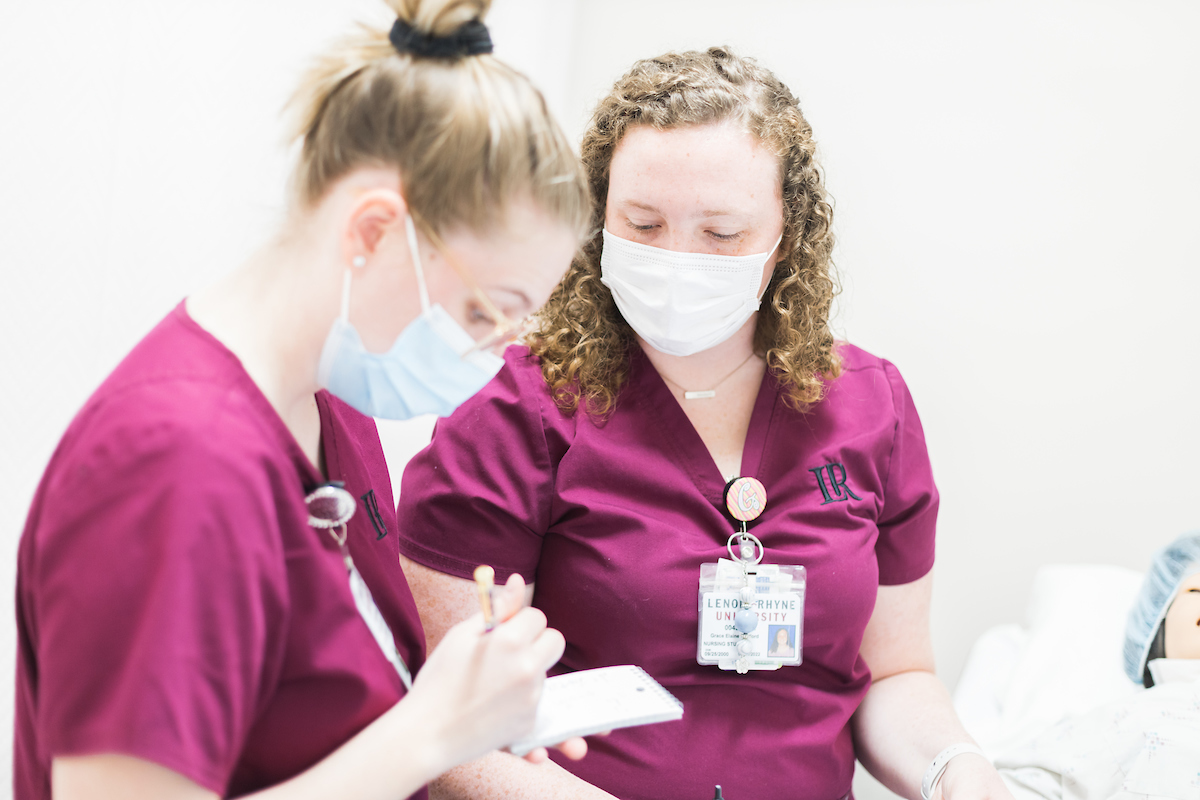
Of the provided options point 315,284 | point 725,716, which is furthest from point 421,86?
point 725,716

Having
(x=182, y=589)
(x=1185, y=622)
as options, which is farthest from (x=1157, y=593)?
(x=182, y=589)

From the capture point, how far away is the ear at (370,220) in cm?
71

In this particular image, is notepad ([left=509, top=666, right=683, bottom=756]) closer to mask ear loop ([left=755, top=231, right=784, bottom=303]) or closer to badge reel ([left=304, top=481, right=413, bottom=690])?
badge reel ([left=304, top=481, right=413, bottom=690])

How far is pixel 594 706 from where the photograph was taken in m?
0.90

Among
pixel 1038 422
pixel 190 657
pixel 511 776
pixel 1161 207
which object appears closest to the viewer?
pixel 190 657

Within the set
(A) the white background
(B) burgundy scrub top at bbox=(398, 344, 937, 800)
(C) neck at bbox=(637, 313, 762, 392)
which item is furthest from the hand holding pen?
(A) the white background

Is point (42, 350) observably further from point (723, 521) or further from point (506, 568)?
point (723, 521)

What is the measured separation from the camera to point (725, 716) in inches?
48.9

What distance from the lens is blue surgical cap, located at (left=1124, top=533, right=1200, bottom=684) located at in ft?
5.26

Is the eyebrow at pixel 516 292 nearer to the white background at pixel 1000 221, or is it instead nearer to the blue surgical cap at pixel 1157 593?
the white background at pixel 1000 221

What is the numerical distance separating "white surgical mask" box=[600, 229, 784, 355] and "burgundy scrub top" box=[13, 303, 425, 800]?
0.64m

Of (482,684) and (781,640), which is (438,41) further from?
(781,640)

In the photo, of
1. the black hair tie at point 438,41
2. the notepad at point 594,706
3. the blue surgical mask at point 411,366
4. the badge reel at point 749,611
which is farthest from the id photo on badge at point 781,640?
the black hair tie at point 438,41

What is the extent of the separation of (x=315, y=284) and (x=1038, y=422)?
1.89 meters
